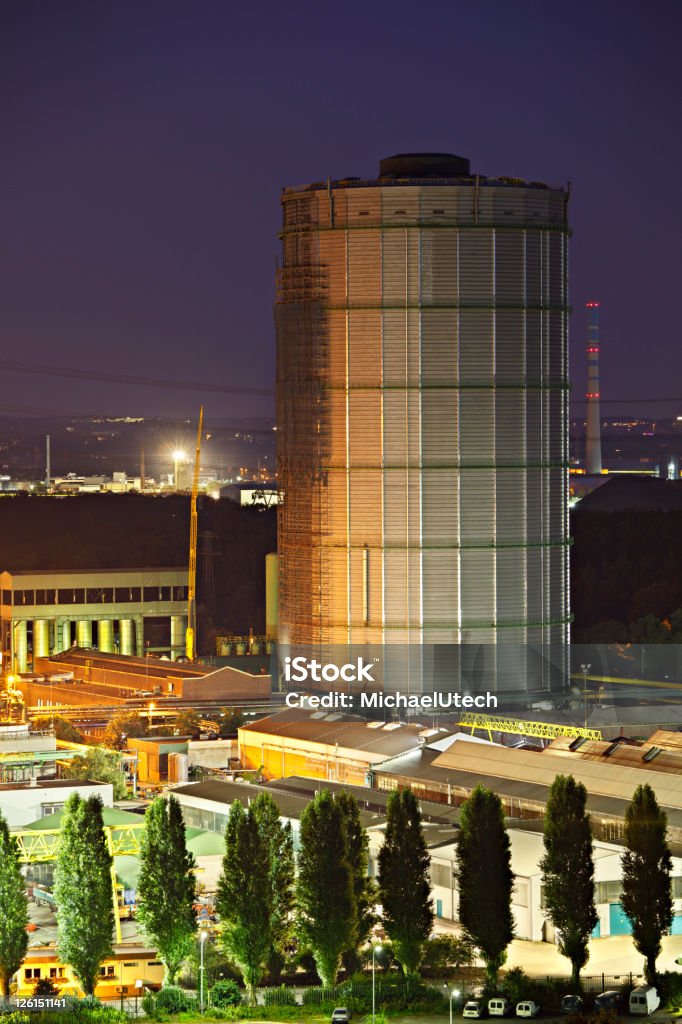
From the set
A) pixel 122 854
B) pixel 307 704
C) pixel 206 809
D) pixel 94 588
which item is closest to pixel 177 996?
pixel 122 854

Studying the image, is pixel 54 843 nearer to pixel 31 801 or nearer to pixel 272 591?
pixel 31 801

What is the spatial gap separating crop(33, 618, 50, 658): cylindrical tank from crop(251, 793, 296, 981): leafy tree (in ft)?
135

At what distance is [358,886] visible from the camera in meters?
34.0

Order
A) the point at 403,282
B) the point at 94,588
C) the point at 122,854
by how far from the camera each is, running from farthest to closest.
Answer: the point at 94,588 → the point at 403,282 → the point at 122,854

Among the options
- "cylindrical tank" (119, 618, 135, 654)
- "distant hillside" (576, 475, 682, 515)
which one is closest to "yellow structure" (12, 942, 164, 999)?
"cylindrical tank" (119, 618, 135, 654)

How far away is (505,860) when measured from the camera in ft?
112

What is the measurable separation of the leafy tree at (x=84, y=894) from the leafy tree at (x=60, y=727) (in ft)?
63.5

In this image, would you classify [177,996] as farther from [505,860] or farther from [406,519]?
[406,519]

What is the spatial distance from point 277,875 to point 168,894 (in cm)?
183

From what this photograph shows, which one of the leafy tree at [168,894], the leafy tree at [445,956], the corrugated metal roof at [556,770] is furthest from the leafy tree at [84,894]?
the corrugated metal roof at [556,770]

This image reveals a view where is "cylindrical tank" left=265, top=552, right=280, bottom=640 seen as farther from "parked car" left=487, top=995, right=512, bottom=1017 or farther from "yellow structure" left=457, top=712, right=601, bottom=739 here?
"parked car" left=487, top=995, right=512, bottom=1017

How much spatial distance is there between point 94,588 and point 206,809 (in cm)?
3624

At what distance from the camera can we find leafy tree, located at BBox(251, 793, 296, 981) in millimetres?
33812

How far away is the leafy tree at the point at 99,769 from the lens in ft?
151
